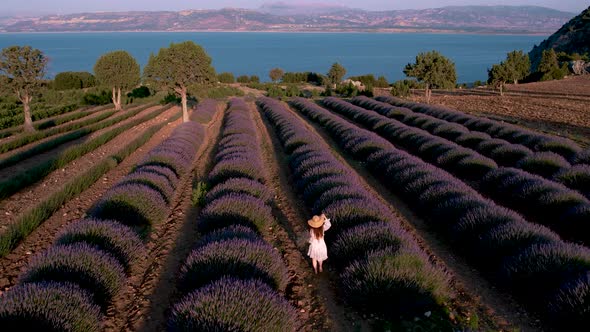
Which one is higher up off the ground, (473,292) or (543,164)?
(543,164)

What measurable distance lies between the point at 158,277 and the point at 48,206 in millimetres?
4302

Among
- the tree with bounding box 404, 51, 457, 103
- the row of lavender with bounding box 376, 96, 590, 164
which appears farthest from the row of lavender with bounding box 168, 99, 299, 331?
the tree with bounding box 404, 51, 457, 103

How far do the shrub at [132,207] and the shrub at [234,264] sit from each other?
2.70 meters

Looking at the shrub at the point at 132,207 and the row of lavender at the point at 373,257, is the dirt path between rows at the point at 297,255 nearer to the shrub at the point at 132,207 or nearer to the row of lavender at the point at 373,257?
the row of lavender at the point at 373,257

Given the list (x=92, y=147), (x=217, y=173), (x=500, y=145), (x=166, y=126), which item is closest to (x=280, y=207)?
(x=217, y=173)

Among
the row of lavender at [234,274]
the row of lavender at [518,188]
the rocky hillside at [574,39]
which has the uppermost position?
the rocky hillside at [574,39]

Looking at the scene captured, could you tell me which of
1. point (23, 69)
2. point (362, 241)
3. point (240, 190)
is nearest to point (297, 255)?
point (362, 241)

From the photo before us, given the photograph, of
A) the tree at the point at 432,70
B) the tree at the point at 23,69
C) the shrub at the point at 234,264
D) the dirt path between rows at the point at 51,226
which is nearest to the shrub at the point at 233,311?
the shrub at the point at 234,264

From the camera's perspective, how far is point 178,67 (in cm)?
1966

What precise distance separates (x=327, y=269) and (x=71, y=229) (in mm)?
3987

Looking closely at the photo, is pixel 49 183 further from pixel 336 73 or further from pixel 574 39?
pixel 574 39

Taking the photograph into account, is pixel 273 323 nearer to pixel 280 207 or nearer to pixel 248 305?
pixel 248 305

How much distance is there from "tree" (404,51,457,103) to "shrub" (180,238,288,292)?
26787mm

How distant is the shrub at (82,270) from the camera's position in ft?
16.3
